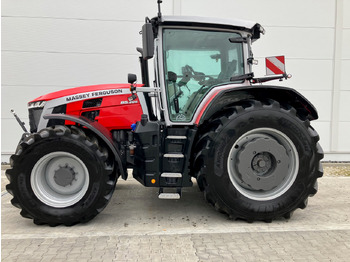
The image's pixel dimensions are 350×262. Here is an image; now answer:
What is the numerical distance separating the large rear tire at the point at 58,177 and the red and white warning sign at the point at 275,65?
7.66 feet

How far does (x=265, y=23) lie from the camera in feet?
21.3

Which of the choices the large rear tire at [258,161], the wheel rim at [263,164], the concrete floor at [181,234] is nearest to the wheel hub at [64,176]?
the concrete floor at [181,234]

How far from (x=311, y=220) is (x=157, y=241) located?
1866 millimetres

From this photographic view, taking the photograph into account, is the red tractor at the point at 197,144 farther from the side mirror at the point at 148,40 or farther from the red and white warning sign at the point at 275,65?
the red and white warning sign at the point at 275,65

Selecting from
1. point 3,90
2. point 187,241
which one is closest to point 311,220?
point 187,241

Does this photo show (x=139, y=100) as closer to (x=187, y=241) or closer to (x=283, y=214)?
(x=187, y=241)

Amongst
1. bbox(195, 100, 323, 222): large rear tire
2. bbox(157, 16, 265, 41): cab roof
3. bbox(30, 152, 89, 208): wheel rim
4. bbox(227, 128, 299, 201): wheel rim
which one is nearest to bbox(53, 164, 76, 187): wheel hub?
bbox(30, 152, 89, 208): wheel rim

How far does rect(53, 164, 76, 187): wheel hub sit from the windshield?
1325mm

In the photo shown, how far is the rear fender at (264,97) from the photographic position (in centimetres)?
305

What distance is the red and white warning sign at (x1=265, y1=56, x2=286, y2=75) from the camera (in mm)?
3380

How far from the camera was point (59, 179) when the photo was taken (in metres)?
3.02

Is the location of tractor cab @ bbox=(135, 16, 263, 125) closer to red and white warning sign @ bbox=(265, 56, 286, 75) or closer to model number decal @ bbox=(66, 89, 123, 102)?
red and white warning sign @ bbox=(265, 56, 286, 75)

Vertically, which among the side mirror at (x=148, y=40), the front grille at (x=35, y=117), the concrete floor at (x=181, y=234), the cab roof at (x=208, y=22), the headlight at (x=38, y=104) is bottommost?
the concrete floor at (x=181, y=234)

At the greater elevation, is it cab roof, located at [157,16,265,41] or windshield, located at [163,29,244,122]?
cab roof, located at [157,16,265,41]
